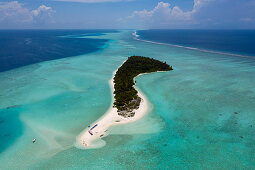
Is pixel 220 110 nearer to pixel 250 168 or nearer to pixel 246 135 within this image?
pixel 246 135

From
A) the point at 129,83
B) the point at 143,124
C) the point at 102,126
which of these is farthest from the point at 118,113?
the point at 129,83

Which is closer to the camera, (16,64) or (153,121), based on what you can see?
(153,121)

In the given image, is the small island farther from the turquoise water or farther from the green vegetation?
the turquoise water

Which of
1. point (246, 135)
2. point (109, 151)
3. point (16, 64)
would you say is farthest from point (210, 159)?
point (16, 64)

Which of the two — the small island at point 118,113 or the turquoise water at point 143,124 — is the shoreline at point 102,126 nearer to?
the small island at point 118,113

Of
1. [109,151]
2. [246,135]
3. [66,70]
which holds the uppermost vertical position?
[66,70]

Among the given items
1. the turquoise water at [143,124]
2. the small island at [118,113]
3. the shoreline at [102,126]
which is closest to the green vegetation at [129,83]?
the small island at [118,113]

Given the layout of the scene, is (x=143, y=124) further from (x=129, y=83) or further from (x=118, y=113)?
(x=129, y=83)
